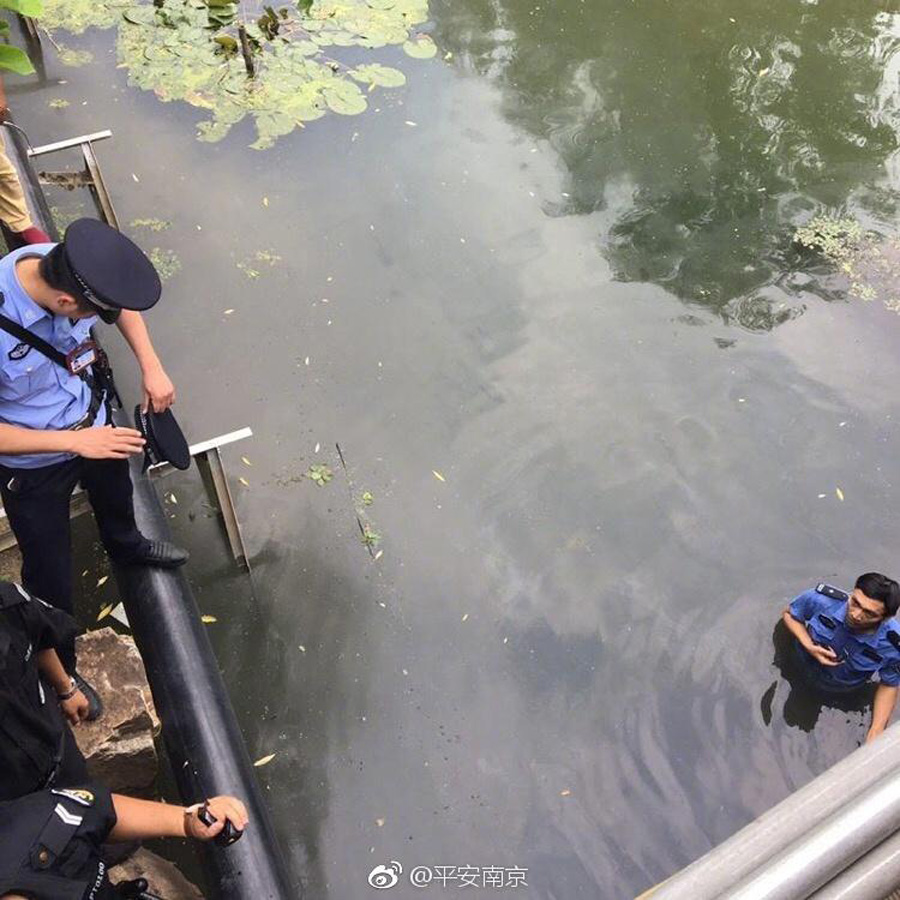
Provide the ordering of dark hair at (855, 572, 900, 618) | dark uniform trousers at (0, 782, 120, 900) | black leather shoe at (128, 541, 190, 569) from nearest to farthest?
dark uniform trousers at (0, 782, 120, 900), dark hair at (855, 572, 900, 618), black leather shoe at (128, 541, 190, 569)

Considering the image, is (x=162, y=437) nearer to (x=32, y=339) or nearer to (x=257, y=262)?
(x=32, y=339)

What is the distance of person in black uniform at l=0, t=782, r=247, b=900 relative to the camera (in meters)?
1.83

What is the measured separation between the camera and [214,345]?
4906mm

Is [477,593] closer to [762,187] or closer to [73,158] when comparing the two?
[762,187]

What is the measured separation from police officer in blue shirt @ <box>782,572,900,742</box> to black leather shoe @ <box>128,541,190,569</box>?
2.65m

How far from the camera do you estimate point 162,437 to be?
125 inches

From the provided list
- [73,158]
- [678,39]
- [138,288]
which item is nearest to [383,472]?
[138,288]

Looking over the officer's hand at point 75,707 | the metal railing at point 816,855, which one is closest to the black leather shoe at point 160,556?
the officer's hand at point 75,707

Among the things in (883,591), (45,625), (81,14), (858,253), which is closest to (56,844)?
(45,625)

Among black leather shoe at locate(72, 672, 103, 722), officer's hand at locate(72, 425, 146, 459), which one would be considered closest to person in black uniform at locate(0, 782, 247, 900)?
black leather shoe at locate(72, 672, 103, 722)

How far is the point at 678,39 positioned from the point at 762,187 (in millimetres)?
1934

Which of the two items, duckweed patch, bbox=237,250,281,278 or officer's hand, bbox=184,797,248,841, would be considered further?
duckweed patch, bbox=237,250,281,278

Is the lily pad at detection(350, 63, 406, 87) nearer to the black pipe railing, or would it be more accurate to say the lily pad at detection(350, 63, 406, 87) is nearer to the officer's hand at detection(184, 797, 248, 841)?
the black pipe railing

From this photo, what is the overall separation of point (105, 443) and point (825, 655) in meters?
2.97
